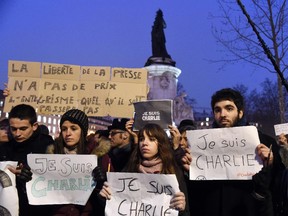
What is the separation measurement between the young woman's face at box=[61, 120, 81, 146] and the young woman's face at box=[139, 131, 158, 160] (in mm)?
611

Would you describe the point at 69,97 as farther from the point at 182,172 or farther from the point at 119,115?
the point at 182,172

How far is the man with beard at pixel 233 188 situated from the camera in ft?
10.3

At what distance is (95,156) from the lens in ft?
11.5

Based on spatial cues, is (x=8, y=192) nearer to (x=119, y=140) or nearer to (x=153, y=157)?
(x=153, y=157)

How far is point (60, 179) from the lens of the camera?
11.9 ft

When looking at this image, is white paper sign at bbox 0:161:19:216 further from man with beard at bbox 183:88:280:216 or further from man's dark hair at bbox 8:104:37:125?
man with beard at bbox 183:88:280:216

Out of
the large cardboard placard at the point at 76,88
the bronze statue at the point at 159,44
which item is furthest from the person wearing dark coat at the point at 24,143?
the bronze statue at the point at 159,44

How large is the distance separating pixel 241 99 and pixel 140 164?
39.6 inches

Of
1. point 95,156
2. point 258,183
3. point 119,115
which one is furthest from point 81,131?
point 119,115

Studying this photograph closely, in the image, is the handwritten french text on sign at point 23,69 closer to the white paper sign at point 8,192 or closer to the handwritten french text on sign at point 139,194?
the white paper sign at point 8,192

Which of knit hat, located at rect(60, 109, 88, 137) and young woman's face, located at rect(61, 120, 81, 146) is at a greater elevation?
knit hat, located at rect(60, 109, 88, 137)

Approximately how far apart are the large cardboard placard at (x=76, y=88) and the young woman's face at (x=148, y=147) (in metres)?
2.86

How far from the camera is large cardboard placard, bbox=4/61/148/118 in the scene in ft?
→ 21.0

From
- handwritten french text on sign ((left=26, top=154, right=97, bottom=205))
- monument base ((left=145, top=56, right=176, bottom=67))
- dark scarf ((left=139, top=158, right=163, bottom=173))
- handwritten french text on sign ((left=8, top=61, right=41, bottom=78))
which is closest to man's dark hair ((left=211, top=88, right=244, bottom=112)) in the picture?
dark scarf ((left=139, top=158, right=163, bottom=173))
